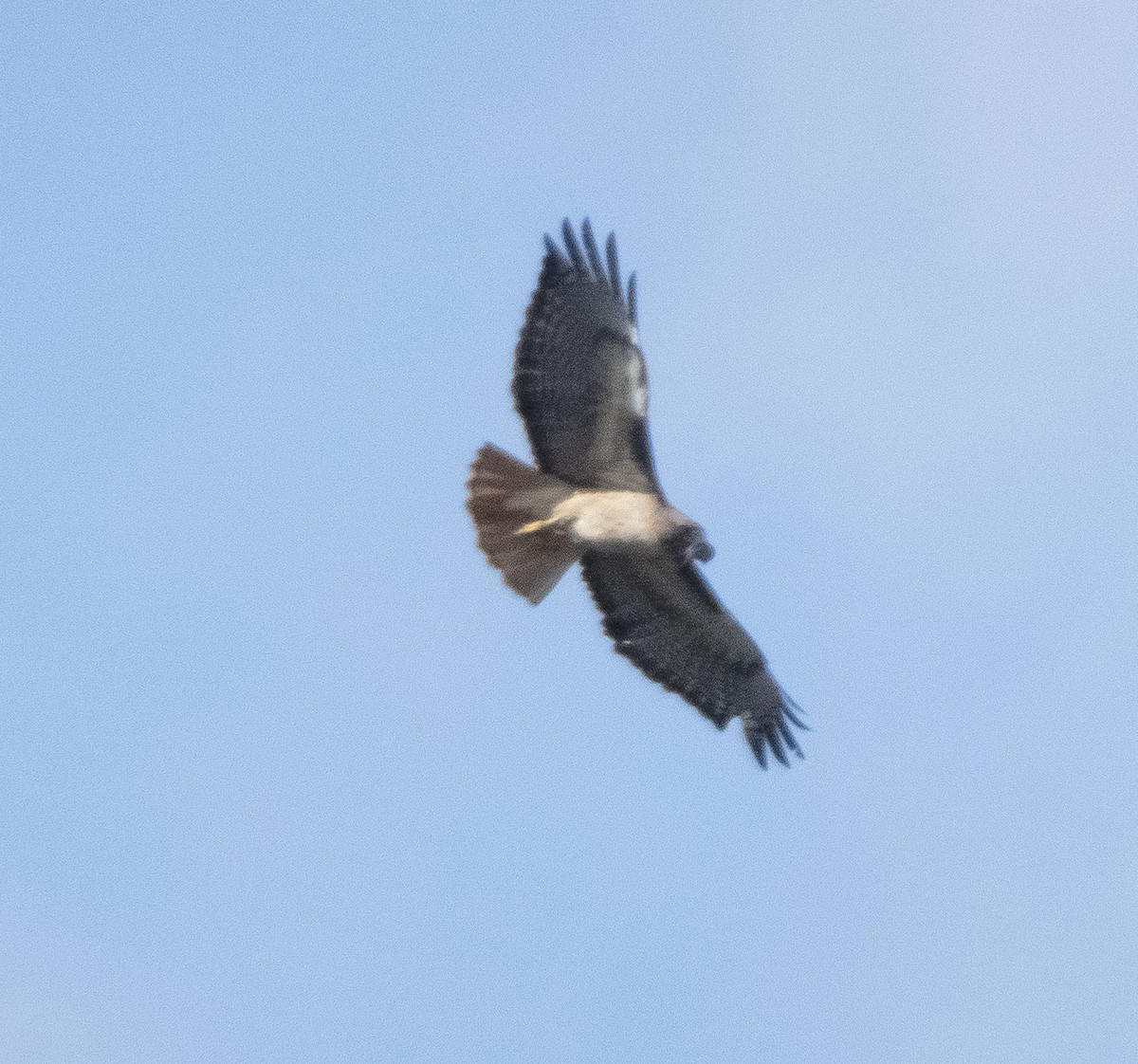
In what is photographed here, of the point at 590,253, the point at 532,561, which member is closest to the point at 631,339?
the point at 590,253

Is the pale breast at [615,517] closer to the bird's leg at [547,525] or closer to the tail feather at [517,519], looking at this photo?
the bird's leg at [547,525]

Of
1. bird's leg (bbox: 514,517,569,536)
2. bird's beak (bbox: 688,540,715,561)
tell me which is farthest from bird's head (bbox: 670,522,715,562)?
bird's leg (bbox: 514,517,569,536)

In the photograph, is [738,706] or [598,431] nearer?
[598,431]

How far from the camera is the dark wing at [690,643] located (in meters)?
15.5

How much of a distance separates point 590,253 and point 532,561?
1.98 metres

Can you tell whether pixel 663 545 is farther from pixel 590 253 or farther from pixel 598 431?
pixel 590 253

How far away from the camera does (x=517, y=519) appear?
14.9 m

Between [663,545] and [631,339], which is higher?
[631,339]

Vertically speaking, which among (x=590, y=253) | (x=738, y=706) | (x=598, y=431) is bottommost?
(x=738, y=706)

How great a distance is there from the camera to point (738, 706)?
16125mm

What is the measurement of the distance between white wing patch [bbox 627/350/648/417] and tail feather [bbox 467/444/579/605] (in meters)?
0.67

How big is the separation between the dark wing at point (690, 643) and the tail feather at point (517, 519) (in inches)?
13.2

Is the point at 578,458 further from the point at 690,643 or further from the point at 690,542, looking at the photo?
the point at 690,643

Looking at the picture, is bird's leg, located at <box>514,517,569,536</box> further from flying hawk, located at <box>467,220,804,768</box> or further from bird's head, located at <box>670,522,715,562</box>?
bird's head, located at <box>670,522,715,562</box>
